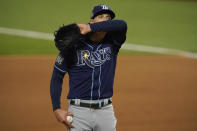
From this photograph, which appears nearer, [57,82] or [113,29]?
[113,29]

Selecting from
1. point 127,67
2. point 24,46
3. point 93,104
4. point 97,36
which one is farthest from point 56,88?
point 24,46

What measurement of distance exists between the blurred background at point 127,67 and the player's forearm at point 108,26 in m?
3.10

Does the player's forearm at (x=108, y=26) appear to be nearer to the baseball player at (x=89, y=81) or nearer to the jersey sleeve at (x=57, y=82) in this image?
the baseball player at (x=89, y=81)

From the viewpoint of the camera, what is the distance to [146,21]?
1562 centimetres

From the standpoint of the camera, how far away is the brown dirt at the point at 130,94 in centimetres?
631

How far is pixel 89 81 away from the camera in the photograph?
11.1 ft

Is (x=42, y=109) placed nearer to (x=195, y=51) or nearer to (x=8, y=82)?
(x=8, y=82)

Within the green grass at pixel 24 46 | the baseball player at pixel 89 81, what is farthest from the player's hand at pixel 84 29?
the green grass at pixel 24 46

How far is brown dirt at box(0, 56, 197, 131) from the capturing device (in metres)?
6.31

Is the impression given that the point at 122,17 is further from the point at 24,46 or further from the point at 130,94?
the point at 130,94

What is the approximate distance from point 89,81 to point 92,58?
0.21 meters

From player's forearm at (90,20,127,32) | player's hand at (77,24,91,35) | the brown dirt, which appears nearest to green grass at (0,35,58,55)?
the brown dirt

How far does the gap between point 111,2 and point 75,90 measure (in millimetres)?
14789

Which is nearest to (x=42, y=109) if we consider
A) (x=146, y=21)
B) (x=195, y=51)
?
(x=195, y=51)
